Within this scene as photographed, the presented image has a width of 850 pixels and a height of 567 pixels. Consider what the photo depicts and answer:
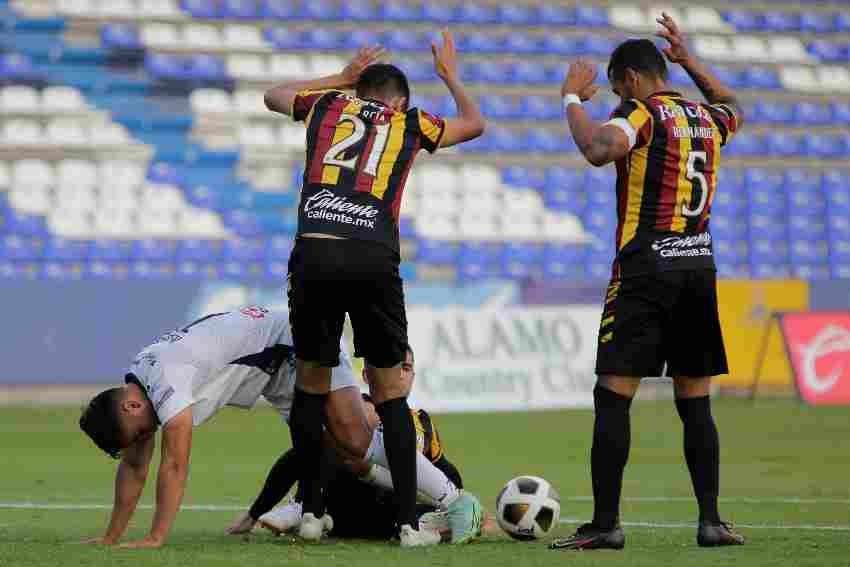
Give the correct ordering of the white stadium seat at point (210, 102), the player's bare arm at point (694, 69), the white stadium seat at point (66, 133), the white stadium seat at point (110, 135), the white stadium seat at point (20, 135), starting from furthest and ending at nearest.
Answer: the white stadium seat at point (210, 102) → the white stadium seat at point (110, 135) → the white stadium seat at point (66, 133) → the white stadium seat at point (20, 135) → the player's bare arm at point (694, 69)

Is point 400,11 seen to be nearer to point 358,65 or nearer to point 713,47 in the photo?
point 713,47

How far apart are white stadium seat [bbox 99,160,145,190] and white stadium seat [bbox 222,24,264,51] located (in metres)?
2.92

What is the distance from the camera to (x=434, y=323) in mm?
17422

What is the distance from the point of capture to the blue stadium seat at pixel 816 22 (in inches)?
1045

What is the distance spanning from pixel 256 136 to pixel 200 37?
6.54 ft

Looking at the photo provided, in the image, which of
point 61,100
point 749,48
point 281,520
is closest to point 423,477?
point 281,520

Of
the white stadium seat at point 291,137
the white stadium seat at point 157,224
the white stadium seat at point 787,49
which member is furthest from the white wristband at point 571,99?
the white stadium seat at point 787,49

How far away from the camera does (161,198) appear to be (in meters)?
22.3

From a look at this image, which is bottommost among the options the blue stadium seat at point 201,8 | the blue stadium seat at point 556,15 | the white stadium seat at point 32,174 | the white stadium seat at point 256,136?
the white stadium seat at point 32,174

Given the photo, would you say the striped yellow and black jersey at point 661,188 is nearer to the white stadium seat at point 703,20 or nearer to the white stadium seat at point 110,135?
the white stadium seat at point 110,135

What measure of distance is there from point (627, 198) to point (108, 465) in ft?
20.6

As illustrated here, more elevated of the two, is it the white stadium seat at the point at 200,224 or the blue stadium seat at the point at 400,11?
the blue stadium seat at the point at 400,11

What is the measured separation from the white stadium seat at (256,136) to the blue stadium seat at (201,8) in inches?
86.4

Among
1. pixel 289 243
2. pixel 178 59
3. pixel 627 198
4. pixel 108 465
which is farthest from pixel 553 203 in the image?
pixel 627 198
